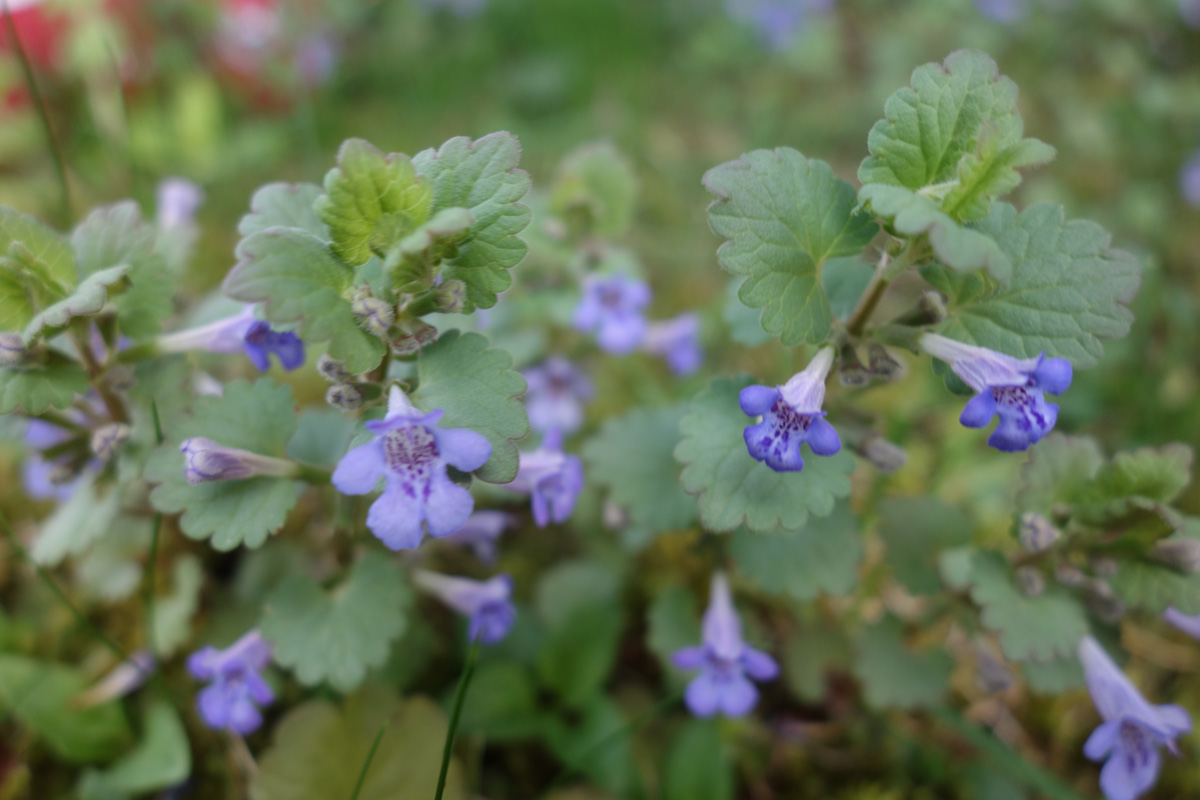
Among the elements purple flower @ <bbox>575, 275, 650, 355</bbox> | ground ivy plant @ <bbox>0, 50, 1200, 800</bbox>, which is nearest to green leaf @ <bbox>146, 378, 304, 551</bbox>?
ground ivy plant @ <bbox>0, 50, 1200, 800</bbox>

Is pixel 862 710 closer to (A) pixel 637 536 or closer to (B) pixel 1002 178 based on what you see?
(A) pixel 637 536

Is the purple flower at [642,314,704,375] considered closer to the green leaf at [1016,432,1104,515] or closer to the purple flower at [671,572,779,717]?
the purple flower at [671,572,779,717]

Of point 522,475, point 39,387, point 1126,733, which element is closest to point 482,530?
point 522,475

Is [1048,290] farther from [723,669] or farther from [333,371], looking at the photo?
[333,371]

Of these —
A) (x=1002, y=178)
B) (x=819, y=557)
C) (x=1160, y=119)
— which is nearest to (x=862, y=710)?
(x=819, y=557)

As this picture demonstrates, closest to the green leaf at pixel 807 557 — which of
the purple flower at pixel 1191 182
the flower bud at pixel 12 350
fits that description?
the flower bud at pixel 12 350

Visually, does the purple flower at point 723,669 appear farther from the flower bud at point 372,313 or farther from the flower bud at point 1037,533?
the flower bud at point 372,313
